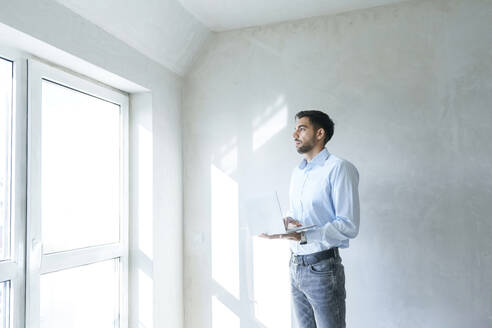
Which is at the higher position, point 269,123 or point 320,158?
point 269,123

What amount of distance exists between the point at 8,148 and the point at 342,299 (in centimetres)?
155

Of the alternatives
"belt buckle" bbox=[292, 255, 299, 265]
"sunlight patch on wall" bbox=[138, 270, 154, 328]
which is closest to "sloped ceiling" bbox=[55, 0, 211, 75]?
"sunlight patch on wall" bbox=[138, 270, 154, 328]

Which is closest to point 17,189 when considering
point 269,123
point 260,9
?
point 269,123

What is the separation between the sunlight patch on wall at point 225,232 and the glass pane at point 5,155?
123cm

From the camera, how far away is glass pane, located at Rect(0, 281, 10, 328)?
5.39 feet

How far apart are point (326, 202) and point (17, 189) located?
131cm

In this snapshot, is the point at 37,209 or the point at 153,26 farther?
the point at 153,26

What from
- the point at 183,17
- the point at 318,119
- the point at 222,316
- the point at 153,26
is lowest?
the point at 222,316

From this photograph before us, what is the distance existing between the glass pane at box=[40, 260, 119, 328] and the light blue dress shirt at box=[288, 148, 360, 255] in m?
1.08

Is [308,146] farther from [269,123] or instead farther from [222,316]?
[222,316]

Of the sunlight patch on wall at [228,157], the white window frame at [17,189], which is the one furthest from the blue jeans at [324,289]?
the white window frame at [17,189]

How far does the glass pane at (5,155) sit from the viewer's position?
165 centimetres

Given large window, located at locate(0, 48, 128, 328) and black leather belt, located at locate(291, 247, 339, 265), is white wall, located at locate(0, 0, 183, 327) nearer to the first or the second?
large window, located at locate(0, 48, 128, 328)

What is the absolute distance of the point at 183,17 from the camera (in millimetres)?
2404
